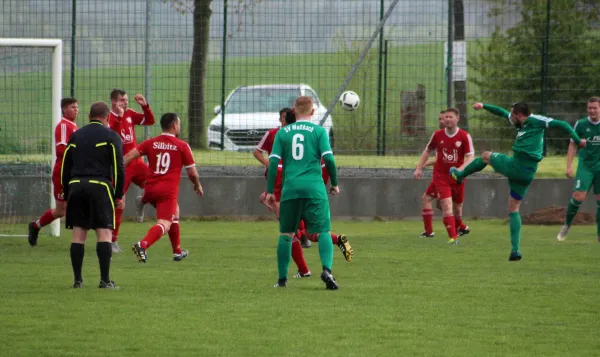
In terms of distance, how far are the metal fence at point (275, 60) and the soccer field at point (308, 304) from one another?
5.09 m

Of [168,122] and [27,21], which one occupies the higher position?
[27,21]

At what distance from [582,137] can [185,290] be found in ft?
26.5

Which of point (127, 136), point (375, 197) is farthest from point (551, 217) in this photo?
point (127, 136)

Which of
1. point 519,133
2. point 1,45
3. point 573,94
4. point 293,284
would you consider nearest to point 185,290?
point 293,284

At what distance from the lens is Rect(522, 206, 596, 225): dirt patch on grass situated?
19812 millimetres

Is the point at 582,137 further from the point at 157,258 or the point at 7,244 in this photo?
the point at 7,244

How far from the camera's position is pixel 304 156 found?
10836 millimetres

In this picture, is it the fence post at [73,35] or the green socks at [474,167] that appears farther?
the fence post at [73,35]

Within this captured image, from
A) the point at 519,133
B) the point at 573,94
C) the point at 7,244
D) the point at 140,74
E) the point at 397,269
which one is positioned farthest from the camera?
the point at 573,94

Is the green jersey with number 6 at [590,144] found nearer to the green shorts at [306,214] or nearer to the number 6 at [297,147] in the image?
the green shorts at [306,214]

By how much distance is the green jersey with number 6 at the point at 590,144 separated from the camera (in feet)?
53.8

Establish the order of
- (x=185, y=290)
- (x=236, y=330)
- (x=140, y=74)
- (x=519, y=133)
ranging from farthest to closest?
(x=140, y=74)
(x=519, y=133)
(x=185, y=290)
(x=236, y=330)

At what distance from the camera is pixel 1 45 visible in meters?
16.3

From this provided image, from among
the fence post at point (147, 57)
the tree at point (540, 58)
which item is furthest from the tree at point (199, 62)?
the tree at point (540, 58)
